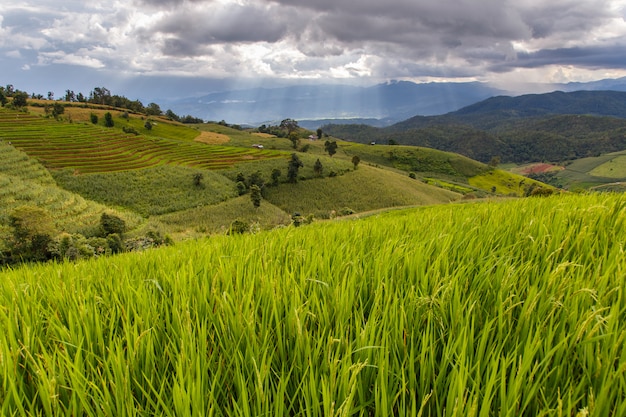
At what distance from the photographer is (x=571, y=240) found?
2125 millimetres

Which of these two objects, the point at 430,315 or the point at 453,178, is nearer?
the point at 430,315

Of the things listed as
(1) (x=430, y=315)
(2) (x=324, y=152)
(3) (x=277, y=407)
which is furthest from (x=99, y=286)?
(2) (x=324, y=152)

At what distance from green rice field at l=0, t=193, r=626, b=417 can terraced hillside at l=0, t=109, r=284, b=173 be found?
87591 millimetres

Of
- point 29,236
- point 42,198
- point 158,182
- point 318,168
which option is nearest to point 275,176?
point 318,168

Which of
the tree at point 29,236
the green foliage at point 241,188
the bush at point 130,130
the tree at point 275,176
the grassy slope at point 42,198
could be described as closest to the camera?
the tree at point 29,236

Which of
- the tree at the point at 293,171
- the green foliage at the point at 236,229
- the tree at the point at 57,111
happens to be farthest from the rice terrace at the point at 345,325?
the tree at the point at 57,111

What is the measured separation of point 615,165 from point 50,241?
260 metres

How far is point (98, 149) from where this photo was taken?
284 feet

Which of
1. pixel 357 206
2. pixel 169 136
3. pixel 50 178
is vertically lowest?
pixel 357 206

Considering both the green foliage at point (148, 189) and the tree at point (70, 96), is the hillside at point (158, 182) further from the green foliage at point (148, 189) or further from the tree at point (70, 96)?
the tree at point (70, 96)

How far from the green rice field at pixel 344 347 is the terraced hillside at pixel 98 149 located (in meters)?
87.6

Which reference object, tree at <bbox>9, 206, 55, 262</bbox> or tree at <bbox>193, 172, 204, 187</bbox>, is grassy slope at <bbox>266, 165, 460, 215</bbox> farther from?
tree at <bbox>9, 206, 55, 262</bbox>

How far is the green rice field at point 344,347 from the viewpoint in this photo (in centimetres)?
90

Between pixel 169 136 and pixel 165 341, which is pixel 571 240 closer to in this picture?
pixel 165 341
